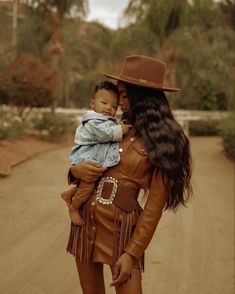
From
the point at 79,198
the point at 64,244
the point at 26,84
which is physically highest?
the point at 79,198

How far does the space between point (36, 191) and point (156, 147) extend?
684 centimetres

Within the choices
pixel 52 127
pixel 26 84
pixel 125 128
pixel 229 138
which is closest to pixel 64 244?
pixel 125 128

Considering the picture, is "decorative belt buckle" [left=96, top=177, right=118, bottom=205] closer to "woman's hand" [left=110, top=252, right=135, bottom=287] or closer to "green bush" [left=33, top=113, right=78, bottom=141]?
"woman's hand" [left=110, top=252, right=135, bottom=287]

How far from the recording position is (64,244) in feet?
21.9

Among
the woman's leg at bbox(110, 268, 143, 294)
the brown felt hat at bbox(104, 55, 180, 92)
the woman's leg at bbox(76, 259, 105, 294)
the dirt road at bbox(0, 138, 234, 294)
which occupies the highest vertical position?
the brown felt hat at bbox(104, 55, 180, 92)

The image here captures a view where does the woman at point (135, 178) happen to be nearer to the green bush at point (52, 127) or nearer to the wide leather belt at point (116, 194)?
the wide leather belt at point (116, 194)

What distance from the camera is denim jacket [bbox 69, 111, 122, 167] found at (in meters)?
2.95

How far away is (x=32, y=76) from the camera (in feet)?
53.4

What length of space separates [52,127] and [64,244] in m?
11.0

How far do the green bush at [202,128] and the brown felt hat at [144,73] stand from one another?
22.6m


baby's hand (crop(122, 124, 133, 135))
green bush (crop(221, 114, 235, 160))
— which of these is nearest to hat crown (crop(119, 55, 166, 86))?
baby's hand (crop(122, 124, 133, 135))

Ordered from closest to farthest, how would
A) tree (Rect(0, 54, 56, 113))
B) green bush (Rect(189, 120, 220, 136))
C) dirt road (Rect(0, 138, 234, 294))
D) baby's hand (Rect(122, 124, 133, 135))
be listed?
baby's hand (Rect(122, 124, 133, 135)) < dirt road (Rect(0, 138, 234, 294)) < tree (Rect(0, 54, 56, 113)) < green bush (Rect(189, 120, 220, 136))

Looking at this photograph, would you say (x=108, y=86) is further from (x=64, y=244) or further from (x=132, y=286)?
(x=64, y=244)

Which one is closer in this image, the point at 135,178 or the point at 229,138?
the point at 135,178
